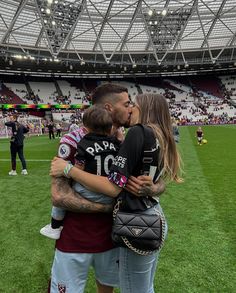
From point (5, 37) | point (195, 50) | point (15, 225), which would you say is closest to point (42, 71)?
point (5, 37)

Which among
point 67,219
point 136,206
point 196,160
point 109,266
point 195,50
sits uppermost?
point 195,50

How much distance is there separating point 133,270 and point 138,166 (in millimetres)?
728

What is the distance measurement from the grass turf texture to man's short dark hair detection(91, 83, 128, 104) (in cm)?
239

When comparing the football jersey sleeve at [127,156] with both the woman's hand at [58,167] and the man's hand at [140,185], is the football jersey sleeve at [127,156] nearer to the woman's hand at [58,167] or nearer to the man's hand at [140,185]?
the man's hand at [140,185]

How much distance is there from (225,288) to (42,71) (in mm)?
57402

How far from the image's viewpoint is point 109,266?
7.78 ft

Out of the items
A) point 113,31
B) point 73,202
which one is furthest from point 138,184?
point 113,31

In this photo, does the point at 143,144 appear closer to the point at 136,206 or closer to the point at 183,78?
the point at 136,206

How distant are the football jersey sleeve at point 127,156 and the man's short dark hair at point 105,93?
21.0 inches

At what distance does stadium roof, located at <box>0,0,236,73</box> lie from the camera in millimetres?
35875

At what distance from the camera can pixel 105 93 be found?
248cm

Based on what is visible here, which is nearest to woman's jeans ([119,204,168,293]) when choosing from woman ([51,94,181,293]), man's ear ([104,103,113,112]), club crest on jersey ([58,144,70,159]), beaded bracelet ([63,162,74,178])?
woman ([51,94,181,293])

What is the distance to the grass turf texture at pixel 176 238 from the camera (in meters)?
3.85

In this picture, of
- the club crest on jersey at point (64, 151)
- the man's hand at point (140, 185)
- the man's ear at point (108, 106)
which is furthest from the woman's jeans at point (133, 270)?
the man's ear at point (108, 106)
